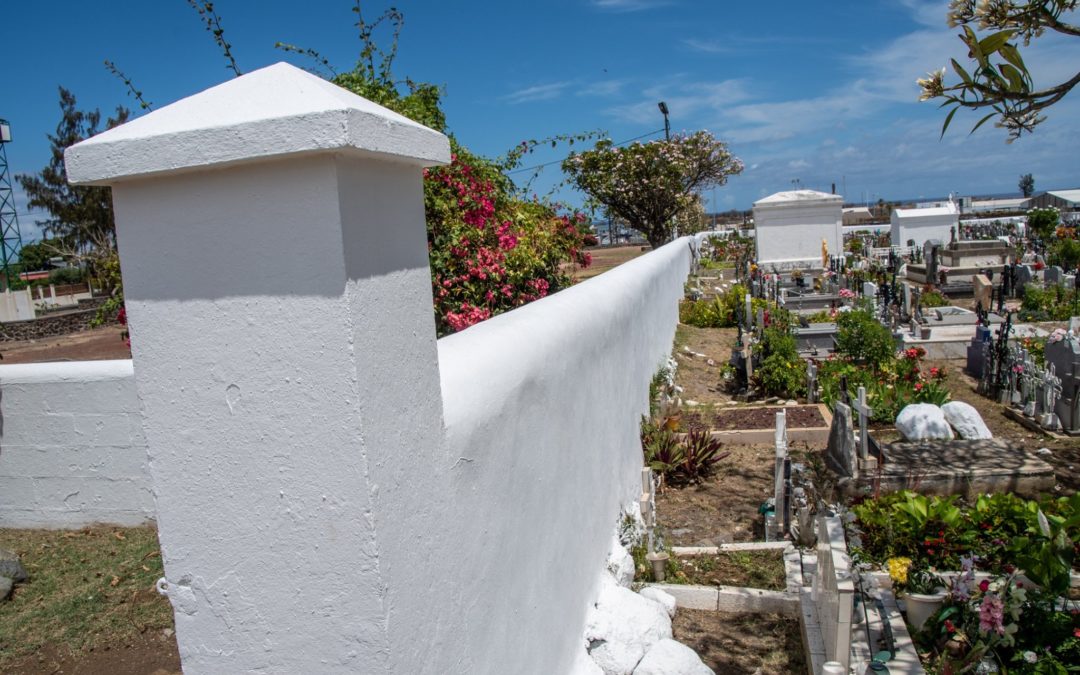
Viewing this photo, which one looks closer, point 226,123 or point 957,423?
point 226,123

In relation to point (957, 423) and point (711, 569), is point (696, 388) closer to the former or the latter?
point (957, 423)

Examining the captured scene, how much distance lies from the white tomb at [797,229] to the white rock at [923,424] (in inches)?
675

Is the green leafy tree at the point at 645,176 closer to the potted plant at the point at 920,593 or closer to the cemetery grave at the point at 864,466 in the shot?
the cemetery grave at the point at 864,466

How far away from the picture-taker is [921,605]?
386 centimetres

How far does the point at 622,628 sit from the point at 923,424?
15.4ft

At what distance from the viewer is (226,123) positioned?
54.1 inches

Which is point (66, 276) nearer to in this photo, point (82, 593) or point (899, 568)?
point (82, 593)

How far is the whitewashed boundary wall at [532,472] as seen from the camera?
210 centimetres

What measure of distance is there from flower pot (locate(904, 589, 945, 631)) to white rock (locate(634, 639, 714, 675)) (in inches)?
47.3

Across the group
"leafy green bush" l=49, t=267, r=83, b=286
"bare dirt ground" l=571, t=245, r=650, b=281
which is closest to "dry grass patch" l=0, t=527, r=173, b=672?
"bare dirt ground" l=571, t=245, r=650, b=281

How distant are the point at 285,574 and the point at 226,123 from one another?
0.84 metres

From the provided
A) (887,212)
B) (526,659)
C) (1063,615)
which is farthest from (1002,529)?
(887,212)

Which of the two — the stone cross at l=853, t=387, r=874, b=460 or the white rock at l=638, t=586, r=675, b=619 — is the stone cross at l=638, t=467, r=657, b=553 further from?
the stone cross at l=853, t=387, r=874, b=460

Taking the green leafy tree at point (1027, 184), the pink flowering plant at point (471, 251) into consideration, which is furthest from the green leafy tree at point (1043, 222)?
the green leafy tree at point (1027, 184)
